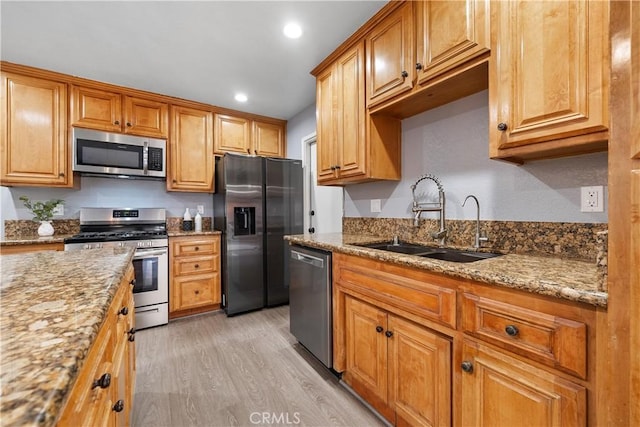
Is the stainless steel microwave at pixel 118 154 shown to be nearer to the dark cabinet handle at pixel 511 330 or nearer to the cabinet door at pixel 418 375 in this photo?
the cabinet door at pixel 418 375

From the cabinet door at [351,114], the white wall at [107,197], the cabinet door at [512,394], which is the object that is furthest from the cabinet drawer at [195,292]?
the cabinet door at [512,394]

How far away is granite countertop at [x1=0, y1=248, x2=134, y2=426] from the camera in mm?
340

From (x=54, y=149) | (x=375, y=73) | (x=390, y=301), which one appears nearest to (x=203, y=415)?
(x=390, y=301)

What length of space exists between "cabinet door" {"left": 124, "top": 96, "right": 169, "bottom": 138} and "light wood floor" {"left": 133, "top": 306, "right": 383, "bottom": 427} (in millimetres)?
2070

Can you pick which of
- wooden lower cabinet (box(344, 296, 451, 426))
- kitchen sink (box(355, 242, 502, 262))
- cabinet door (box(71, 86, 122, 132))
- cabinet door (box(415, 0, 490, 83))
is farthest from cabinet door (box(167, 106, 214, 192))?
cabinet door (box(415, 0, 490, 83))

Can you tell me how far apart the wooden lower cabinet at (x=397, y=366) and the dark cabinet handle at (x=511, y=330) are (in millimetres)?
279

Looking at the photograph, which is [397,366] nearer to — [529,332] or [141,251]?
[529,332]

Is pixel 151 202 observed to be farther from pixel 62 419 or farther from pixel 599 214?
pixel 599 214

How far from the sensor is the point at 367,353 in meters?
1.60

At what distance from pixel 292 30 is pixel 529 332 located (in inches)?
88.3

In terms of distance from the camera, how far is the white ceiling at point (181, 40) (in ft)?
5.96

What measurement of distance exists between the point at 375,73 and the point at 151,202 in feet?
9.47

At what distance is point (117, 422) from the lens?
37.5 inches

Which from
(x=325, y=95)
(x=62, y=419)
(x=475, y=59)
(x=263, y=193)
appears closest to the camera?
(x=62, y=419)
